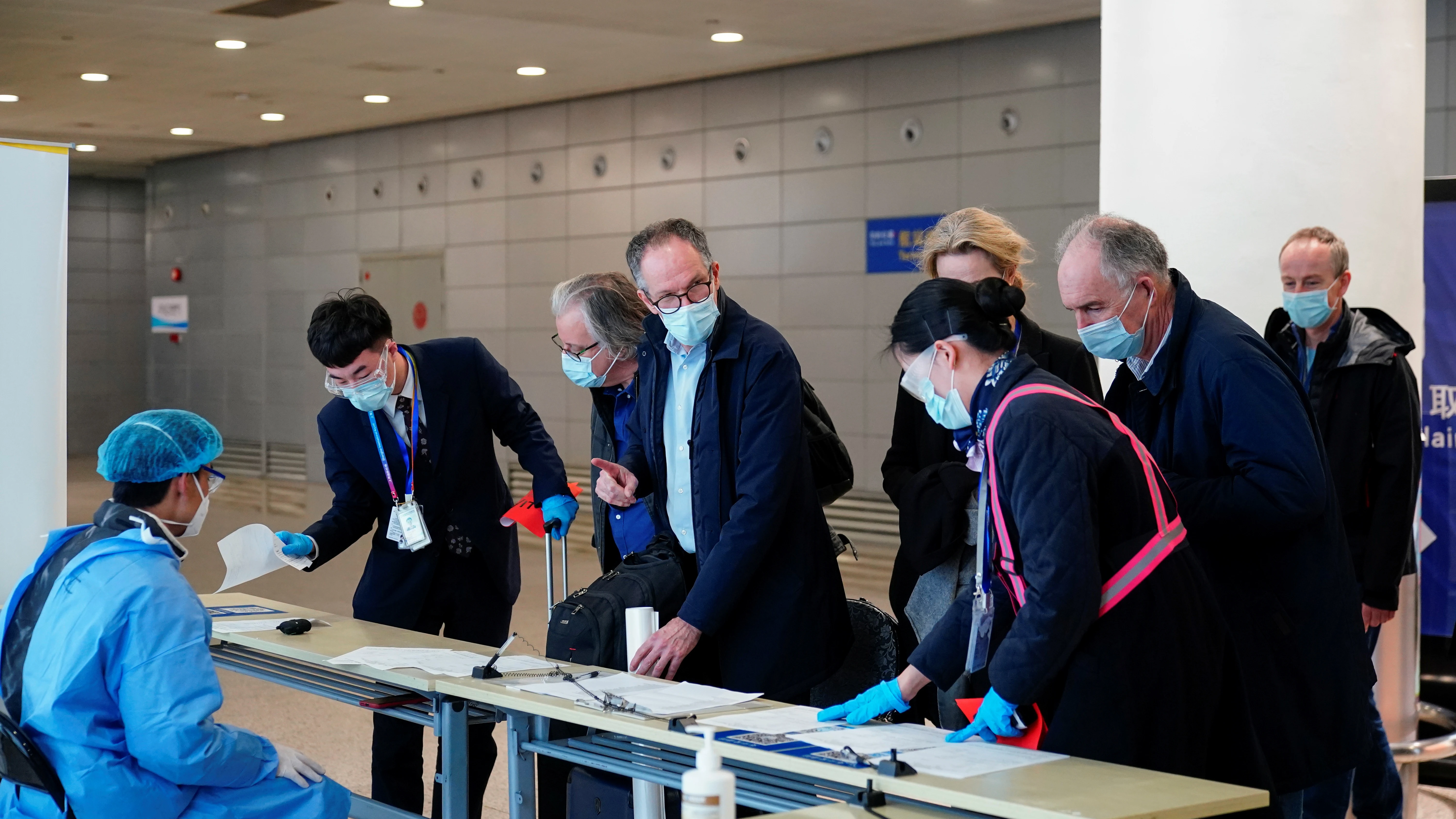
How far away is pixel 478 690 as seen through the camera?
2920 mm

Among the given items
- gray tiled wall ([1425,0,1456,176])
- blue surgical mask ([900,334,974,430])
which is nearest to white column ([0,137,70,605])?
blue surgical mask ([900,334,974,430])

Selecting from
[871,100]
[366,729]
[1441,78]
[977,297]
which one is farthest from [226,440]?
[977,297]

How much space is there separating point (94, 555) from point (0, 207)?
2.98 meters

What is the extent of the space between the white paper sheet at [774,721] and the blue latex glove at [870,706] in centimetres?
2

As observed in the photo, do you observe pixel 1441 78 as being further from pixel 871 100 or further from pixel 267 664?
pixel 267 664

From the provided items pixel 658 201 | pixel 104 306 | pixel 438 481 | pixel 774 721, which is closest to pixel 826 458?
pixel 774 721

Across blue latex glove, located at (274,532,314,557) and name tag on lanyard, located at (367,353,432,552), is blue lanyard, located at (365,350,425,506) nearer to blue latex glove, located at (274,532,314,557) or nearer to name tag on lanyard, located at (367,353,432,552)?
name tag on lanyard, located at (367,353,432,552)

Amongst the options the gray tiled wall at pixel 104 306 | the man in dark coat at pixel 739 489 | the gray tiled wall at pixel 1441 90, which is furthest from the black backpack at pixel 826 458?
the gray tiled wall at pixel 104 306

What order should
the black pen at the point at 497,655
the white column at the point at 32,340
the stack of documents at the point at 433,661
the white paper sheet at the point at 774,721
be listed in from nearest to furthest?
the white paper sheet at the point at 774,721, the black pen at the point at 497,655, the stack of documents at the point at 433,661, the white column at the point at 32,340

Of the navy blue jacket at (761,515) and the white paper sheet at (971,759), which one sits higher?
the navy blue jacket at (761,515)

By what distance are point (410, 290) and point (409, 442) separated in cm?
945

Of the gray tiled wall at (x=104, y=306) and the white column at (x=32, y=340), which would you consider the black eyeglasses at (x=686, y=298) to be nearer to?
the white column at (x=32, y=340)

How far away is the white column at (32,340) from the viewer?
4.89 meters

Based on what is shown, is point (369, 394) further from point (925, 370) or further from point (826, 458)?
point (925, 370)
